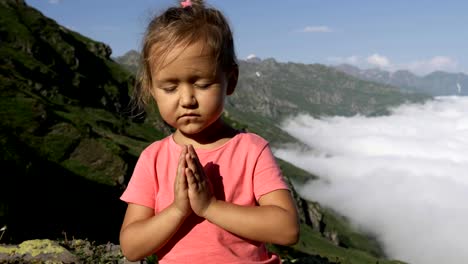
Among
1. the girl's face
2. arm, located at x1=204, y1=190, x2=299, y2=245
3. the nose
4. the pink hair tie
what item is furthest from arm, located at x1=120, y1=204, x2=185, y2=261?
the pink hair tie

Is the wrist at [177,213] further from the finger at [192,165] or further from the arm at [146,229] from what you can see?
the finger at [192,165]

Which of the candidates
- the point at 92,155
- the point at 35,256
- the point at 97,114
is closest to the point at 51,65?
the point at 97,114

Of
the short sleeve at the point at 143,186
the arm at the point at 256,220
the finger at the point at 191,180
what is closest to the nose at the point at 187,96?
the finger at the point at 191,180

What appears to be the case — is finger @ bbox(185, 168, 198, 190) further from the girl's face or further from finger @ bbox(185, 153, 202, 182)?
the girl's face

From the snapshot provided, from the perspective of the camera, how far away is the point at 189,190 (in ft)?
14.8

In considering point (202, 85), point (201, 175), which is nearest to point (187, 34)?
point (202, 85)

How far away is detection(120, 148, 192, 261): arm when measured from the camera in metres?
4.54

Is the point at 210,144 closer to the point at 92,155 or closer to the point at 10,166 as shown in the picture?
the point at 10,166

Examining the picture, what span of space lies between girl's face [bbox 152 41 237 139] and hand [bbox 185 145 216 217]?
467mm

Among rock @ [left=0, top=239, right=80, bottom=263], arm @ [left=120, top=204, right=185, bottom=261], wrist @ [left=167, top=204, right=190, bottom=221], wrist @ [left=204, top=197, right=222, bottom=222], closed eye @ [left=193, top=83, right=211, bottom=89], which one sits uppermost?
closed eye @ [left=193, top=83, right=211, bottom=89]

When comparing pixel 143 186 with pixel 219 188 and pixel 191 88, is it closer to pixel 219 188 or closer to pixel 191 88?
pixel 219 188

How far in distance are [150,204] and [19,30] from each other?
15543cm

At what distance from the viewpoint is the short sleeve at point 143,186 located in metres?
5.11

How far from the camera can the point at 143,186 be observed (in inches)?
203
